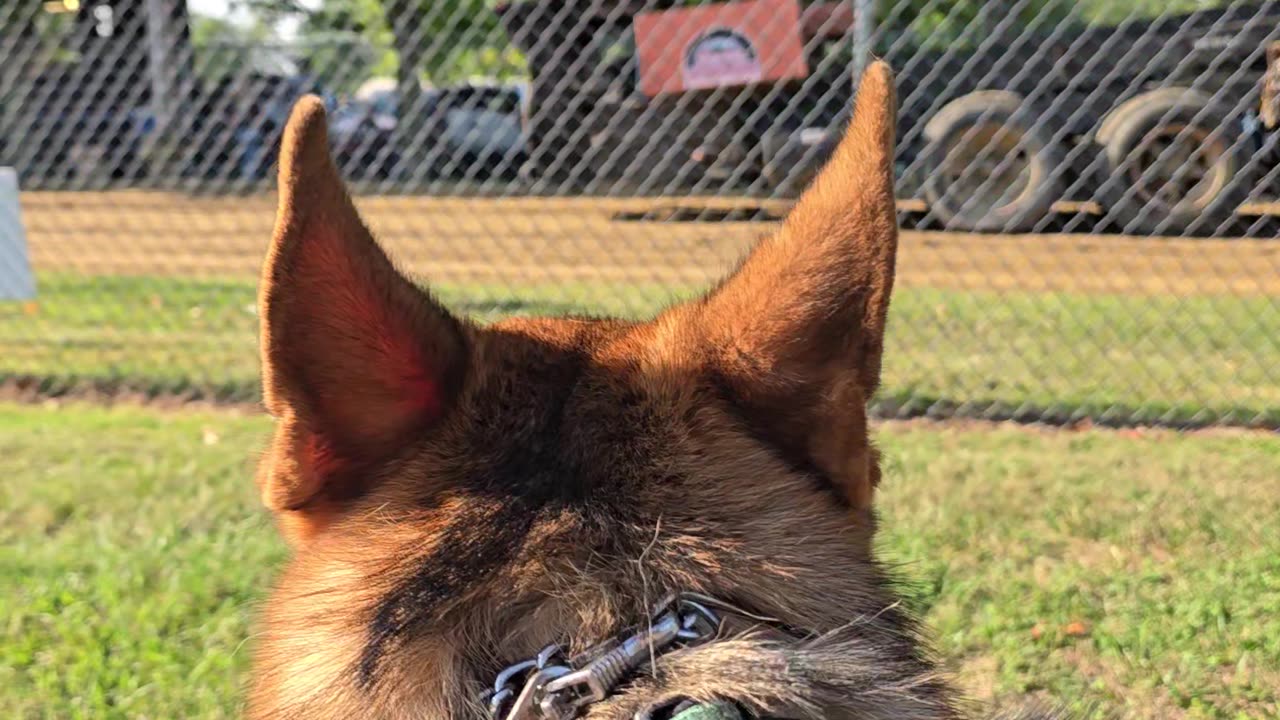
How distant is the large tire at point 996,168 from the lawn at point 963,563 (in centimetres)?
264

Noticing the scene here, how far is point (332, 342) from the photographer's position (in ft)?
4.71

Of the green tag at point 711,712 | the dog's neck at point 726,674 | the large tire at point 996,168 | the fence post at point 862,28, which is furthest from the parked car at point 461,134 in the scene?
the green tag at point 711,712

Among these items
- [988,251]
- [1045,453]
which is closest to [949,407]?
[1045,453]

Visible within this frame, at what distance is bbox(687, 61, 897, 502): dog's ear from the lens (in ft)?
4.83

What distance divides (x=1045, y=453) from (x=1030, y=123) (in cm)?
407

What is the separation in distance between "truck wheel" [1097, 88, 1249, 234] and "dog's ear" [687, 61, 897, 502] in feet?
21.5

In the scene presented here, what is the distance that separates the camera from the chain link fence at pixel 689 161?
7.25 metres

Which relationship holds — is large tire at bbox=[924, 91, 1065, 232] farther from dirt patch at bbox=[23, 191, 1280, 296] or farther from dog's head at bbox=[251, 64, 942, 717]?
dog's head at bbox=[251, 64, 942, 717]

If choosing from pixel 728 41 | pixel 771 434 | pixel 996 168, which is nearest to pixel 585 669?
pixel 771 434

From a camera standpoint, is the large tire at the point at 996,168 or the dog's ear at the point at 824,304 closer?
the dog's ear at the point at 824,304

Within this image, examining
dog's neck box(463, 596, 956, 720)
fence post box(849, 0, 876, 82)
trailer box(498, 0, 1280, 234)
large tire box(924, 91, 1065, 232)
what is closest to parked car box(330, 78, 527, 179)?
trailer box(498, 0, 1280, 234)

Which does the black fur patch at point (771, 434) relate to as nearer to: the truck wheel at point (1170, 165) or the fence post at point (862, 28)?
the fence post at point (862, 28)

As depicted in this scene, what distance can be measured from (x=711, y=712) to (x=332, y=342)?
0.66 m

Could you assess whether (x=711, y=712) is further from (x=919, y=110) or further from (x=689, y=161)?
(x=919, y=110)
